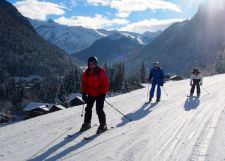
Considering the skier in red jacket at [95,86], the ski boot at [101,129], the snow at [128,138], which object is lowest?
the snow at [128,138]

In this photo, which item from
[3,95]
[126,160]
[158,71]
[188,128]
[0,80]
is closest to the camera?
[126,160]

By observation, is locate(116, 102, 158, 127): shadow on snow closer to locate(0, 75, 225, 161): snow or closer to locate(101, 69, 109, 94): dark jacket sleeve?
locate(0, 75, 225, 161): snow

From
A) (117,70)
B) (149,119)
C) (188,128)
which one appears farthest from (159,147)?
(117,70)

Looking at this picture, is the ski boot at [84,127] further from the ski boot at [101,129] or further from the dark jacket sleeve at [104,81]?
the dark jacket sleeve at [104,81]

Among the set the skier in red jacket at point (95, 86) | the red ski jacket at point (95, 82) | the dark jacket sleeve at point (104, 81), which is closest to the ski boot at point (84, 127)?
the skier in red jacket at point (95, 86)

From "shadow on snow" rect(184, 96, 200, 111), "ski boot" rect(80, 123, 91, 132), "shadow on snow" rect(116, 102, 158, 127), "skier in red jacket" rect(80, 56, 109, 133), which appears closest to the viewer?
"skier in red jacket" rect(80, 56, 109, 133)

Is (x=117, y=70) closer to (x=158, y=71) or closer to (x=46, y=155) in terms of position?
(x=158, y=71)

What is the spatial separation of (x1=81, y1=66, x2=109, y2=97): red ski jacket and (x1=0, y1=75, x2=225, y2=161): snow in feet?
3.71

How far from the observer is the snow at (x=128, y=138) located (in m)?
8.62

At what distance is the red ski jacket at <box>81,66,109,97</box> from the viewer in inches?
430

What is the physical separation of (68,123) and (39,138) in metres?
2.25

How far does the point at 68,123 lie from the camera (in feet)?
41.8

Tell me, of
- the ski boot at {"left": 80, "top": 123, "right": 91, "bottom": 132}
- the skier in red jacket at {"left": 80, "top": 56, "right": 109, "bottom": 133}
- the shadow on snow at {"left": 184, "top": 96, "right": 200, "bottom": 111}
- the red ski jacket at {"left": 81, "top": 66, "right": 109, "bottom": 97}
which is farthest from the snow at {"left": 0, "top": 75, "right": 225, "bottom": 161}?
the red ski jacket at {"left": 81, "top": 66, "right": 109, "bottom": 97}

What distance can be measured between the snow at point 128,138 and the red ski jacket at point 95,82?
1129 millimetres
